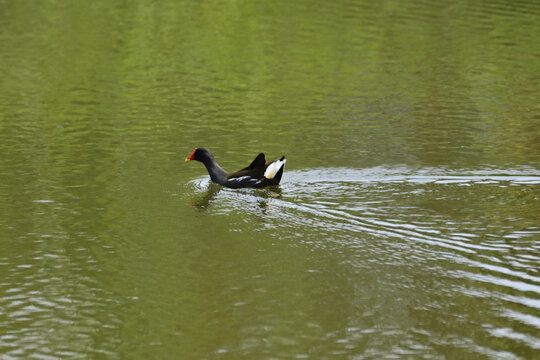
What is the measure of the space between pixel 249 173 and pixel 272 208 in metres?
1.37

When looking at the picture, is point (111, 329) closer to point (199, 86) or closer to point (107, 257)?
point (107, 257)

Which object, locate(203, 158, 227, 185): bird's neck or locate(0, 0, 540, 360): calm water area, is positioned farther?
locate(203, 158, 227, 185): bird's neck

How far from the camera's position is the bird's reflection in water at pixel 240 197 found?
13828 mm

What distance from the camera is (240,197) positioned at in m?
14.4

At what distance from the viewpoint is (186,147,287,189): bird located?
14.3m

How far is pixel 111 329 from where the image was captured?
29.7ft

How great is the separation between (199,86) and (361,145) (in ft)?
28.8

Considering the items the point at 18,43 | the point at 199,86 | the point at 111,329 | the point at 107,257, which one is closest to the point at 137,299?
the point at 111,329

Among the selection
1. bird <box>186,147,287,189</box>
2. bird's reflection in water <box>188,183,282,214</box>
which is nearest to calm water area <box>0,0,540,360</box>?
bird's reflection in water <box>188,183,282,214</box>

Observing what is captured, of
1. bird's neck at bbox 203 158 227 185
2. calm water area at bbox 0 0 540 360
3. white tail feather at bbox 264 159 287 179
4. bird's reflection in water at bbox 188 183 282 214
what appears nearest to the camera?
calm water area at bbox 0 0 540 360

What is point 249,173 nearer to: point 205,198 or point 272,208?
point 205,198

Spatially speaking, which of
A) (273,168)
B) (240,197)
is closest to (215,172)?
(240,197)

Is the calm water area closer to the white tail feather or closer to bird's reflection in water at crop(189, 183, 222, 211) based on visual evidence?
bird's reflection in water at crop(189, 183, 222, 211)

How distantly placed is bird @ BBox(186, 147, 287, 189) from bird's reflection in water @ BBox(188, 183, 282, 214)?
0.11 meters
